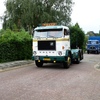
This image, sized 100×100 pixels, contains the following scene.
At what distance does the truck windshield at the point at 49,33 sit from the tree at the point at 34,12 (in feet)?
68.1

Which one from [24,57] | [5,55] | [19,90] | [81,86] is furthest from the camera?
[24,57]

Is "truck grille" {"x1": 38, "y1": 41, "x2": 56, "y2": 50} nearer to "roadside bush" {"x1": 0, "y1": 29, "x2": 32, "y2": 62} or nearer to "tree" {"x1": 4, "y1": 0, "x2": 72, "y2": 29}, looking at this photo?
"roadside bush" {"x1": 0, "y1": 29, "x2": 32, "y2": 62}

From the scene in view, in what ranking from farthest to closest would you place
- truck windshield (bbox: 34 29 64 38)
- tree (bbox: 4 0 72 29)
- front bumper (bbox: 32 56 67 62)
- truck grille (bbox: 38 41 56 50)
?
tree (bbox: 4 0 72 29) → truck windshield (bbox: 34 29 64 38) → truck grille (bbox: 38 41 56 50) → front bumper (bbox: 32 56 67 62)

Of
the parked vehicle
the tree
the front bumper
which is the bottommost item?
the front bumper

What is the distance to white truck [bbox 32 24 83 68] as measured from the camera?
1459 centimetres

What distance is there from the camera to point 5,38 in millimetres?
17500

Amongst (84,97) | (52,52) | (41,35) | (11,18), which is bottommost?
(84,97)

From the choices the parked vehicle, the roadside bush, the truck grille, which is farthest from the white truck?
the parked vehicle

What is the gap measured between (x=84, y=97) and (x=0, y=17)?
33073 mm

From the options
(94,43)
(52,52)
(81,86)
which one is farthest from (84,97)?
(94,43)

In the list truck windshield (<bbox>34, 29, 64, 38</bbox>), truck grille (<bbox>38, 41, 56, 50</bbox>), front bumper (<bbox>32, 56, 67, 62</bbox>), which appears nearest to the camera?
front bumper (<bbox>32, 56, 67, 62</bbox>)

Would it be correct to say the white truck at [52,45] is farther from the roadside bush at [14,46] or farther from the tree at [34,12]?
the tree at [34,12]

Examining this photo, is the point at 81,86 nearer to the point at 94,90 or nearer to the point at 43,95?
the point at 94,90

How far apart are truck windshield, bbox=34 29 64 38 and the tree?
818 inches
